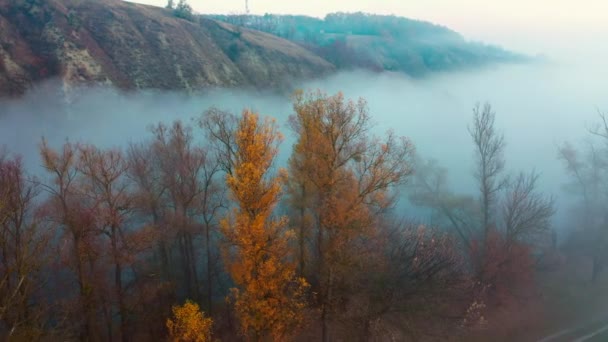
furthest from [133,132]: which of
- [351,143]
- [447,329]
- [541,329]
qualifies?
[541,329]

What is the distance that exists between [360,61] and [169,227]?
62756mm

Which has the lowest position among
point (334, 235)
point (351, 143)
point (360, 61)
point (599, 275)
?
point (599, 275)

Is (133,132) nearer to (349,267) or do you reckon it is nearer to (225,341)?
(225,341)

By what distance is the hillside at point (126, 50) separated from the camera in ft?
108

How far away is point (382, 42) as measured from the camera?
106 m

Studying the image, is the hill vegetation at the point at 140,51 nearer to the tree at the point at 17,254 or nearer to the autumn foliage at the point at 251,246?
the autumn foliage at the point at 251,246

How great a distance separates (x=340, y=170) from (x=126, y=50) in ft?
113

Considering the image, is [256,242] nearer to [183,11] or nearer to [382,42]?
[183,11]

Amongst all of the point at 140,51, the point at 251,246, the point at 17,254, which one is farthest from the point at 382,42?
the point at 17,254

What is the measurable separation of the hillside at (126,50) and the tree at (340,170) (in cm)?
2738

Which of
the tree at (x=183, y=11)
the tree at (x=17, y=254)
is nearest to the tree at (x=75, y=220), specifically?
the tree at (x=17, y=254)

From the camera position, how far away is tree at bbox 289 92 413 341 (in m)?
14.0

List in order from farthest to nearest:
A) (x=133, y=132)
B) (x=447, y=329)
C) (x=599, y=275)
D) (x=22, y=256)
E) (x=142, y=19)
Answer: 1. (x=142, y=19)
2. (x=133, y=132)
3. (x=599, y=275)
4. (x=447, y=329)
5. (x=22, y=256)

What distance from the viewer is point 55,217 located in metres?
14.5
